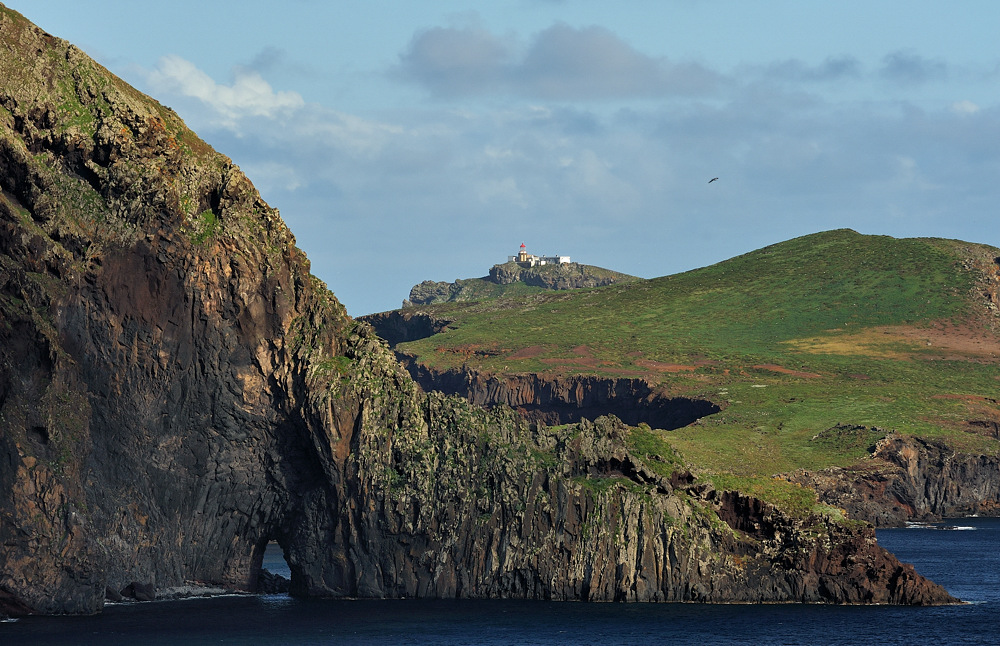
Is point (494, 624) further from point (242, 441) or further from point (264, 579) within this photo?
point (242, 441)

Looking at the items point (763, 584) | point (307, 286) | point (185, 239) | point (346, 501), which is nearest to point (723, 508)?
point (763, 584)

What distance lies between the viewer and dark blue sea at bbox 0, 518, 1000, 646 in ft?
331

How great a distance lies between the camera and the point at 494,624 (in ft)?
355

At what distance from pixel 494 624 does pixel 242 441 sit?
28.0 meters

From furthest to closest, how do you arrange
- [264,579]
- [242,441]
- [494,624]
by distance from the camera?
[264,579]
[242,441]
[494,624]

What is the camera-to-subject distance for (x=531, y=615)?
111 meters

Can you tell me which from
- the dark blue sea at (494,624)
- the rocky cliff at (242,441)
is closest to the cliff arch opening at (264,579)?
the rocky cliff at (242,441)

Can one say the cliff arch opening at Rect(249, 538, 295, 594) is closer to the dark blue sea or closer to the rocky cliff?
the rocky cliff

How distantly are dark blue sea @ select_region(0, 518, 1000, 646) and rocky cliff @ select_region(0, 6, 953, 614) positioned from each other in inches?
132

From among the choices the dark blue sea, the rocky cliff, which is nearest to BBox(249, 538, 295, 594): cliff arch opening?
the rocky cliff

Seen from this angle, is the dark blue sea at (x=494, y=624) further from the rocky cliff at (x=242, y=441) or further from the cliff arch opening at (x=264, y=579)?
the rocky cliff at (x=242, y=441)

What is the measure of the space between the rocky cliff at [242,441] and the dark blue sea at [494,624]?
132 inches

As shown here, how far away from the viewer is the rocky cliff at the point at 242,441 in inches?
4316

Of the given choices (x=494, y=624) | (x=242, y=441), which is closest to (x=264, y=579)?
(x=242, y=441)
